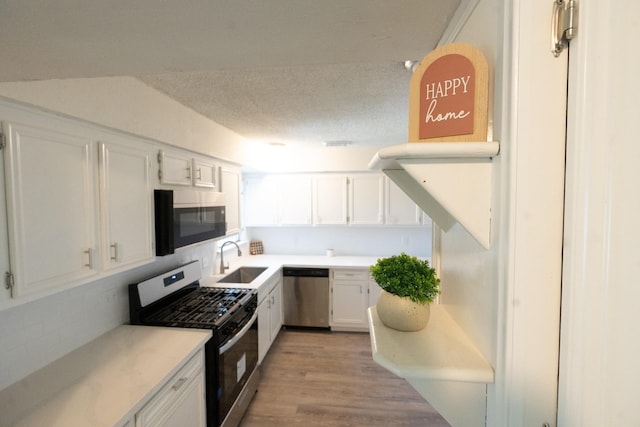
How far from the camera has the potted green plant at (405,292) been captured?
74 cm

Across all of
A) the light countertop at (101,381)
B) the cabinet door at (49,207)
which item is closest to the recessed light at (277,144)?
the cabinet door at (49,207)

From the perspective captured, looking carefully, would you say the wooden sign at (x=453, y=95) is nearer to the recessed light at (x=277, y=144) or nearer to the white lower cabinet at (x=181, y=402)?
the white lower cabinet at (x=181, y=402)

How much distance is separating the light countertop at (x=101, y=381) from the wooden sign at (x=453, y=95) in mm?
1506

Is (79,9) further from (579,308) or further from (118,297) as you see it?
(118,297)

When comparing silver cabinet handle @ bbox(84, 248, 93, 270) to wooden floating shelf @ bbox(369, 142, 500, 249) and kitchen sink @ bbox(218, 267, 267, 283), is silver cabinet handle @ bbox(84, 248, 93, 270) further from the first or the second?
kitchen sink @ bbox(218, 267, 267, 283)

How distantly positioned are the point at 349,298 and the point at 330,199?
1.37 meters

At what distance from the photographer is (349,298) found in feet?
12.1

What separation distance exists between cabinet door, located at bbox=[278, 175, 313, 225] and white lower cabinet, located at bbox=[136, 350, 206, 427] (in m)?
2.44

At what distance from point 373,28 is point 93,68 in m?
0.84

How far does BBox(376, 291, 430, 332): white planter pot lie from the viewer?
73cm

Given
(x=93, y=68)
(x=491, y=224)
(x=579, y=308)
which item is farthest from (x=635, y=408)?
(x=93, y=68)

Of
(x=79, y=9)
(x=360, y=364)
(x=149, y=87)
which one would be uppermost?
(x=149, y=87)

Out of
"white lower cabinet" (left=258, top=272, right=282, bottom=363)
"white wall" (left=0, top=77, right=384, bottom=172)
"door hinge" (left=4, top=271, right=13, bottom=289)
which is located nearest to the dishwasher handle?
"white lower cabinet" (left=258, top=272, right=282, bottom=363)

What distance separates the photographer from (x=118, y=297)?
74.9 inches
